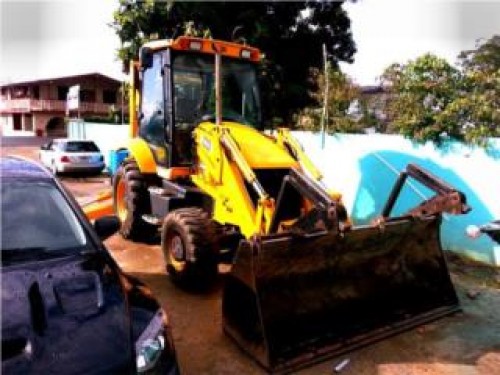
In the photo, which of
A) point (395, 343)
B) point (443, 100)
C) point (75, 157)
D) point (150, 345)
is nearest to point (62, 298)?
point (150, 345)

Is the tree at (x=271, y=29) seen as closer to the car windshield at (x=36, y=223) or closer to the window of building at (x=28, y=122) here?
the car windshield at (x=36, y=223)

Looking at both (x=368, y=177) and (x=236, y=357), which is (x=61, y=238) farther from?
(x=368, y=177)

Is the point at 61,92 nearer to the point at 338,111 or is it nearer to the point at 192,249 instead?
the point at 338,111

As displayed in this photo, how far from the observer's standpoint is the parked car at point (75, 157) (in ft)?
55.7

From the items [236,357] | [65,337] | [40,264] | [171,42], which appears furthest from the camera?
[171,42]

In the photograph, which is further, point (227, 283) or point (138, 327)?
point (227, 283)

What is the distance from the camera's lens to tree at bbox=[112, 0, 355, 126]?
15.6m

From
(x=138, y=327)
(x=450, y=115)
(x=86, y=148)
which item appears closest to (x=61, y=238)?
(x=138, y=327)

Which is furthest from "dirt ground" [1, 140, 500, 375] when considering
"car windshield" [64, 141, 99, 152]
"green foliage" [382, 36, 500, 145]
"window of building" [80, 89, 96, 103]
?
"window of building" [80, 89, 96, 103]

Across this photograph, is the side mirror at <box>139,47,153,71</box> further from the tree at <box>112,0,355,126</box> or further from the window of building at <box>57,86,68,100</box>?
the window of building at <box>57,86,68,100</box>

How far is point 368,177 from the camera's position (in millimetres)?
8773

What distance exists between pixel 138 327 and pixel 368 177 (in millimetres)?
6704

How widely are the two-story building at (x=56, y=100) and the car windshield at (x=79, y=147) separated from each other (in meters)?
22.9

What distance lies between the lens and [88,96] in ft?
138
